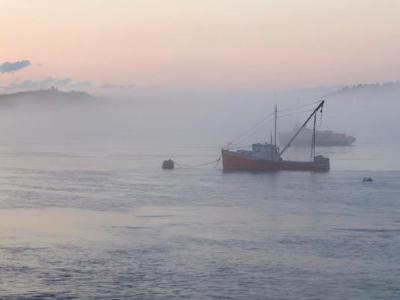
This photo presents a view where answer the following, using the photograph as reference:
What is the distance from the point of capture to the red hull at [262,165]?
228 ft

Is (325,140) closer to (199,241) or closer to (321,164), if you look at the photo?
(321,164)

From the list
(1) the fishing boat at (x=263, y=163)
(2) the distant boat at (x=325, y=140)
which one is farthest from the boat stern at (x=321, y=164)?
(2) the distant boat at (x=325, y=140)

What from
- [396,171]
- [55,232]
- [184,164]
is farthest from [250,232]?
[184,164]

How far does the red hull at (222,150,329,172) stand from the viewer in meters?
69.6

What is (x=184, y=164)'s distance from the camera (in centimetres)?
8362

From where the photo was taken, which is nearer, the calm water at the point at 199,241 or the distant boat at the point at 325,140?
the calm water at the point at 199,241

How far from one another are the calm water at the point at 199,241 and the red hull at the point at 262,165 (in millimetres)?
12833

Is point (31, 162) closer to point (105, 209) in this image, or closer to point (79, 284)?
point (105, 209)

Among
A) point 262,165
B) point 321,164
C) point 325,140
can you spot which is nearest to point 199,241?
point 262,165

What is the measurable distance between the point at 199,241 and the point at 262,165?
4002 cm

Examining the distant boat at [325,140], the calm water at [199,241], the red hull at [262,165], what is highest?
the distant boat at [325,140]

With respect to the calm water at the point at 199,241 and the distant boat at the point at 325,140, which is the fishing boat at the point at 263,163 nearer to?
the calm water at the point at 199,241

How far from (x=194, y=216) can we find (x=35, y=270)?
557 inches

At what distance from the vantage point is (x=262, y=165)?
69.6 metres
